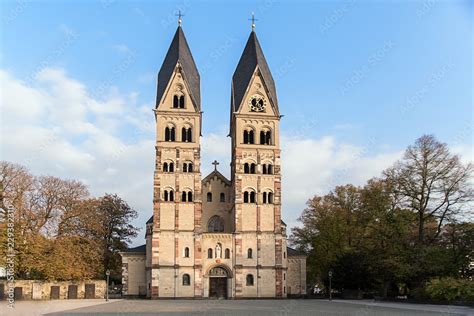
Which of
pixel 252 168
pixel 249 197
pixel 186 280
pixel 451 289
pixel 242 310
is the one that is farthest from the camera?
pixel 252 168

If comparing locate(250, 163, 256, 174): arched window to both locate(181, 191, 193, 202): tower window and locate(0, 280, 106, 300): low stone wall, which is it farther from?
locate(0, 280, 106, 300): low stone wall

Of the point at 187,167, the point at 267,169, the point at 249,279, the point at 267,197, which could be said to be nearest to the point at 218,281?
the point at 249,279

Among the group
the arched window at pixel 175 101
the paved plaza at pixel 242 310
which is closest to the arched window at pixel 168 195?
the arched window at pixel 175 101

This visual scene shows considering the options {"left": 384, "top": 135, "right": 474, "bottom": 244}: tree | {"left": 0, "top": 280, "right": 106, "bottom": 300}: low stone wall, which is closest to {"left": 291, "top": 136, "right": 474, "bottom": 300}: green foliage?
{"left": 384, "top": 135, "right": 474, "bottom": 244}: tree

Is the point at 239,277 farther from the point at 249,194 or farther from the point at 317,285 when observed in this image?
the point at 317,285

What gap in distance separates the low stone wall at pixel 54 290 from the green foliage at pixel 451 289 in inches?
1324

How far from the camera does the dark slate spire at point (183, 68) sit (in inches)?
2517

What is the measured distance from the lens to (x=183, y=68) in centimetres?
6412

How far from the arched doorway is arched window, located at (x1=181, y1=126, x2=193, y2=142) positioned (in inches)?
556

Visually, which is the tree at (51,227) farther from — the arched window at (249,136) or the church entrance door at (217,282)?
the arched window at (249,136)

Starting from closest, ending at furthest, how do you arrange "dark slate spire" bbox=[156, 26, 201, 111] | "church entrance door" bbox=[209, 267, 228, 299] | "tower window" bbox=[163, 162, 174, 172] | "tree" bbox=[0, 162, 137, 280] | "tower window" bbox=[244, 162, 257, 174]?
"tree" bbox=[0, 162, 137, 280] → "church entrance door" bbox=[209, 267, 228, 299] → "tower window" bbox=[163, 162, 174, 172] → "tower window" bbox=[244, 162, 257, 174] → "dark slate spire" bbox=[156, 26, 201, 111]

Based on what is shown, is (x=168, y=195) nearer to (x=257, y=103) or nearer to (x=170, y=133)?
(x=170, y=133)

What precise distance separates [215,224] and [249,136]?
10.5 m

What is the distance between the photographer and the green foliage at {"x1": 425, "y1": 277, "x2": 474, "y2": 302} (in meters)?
37.0
